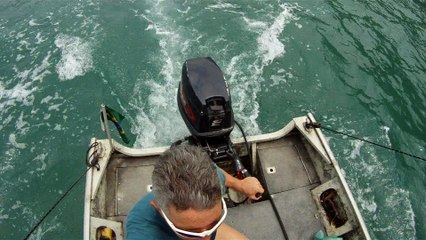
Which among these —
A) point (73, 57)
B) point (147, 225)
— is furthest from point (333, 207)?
point (73, 57)

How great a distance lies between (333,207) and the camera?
434cm

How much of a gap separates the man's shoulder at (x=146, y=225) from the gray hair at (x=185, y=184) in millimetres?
230

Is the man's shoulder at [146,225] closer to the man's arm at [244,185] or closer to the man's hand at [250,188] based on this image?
the man's arm at [244,185]

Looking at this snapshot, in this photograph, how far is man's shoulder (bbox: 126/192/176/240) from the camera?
6.15 ft

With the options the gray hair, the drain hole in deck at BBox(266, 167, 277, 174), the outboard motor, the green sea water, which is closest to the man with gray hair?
the gray hair

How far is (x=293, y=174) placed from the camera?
182 inches

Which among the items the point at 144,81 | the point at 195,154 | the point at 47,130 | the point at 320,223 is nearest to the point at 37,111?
the point at 47,130

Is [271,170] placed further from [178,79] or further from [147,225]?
[178,79]

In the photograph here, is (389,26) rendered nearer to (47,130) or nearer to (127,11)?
(127,11)

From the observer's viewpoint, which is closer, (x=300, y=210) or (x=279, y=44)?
(x=300, y=210)

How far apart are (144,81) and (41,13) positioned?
437cm

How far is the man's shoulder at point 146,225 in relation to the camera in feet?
6.15

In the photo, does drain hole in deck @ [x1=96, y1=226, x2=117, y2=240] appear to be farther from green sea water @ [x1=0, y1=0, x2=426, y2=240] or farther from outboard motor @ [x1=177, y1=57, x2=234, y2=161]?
green sea water @ [x1=0, y1=0, x2=426, y2=240]

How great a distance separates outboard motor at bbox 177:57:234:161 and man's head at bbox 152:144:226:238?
2354 mm
